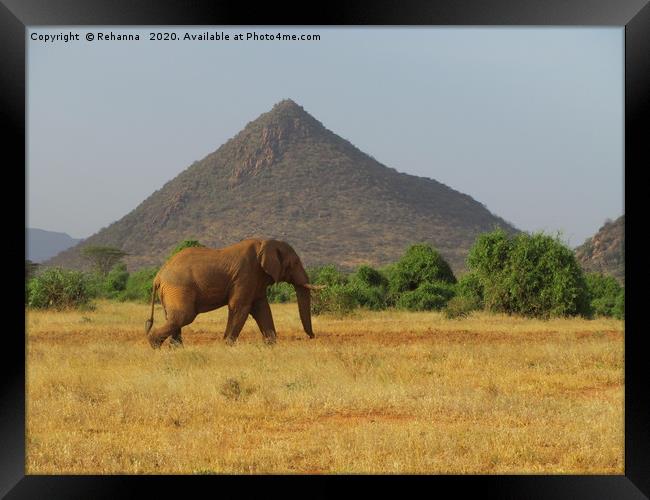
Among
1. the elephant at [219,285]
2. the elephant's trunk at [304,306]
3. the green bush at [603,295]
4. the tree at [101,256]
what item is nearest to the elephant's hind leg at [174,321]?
the elephant at [219,285]

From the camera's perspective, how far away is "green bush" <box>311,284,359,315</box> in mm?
25547

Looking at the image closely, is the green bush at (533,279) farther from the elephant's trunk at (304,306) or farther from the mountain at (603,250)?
the mountain at (603,250)

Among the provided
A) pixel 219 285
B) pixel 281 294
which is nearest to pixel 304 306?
pixel 219 285

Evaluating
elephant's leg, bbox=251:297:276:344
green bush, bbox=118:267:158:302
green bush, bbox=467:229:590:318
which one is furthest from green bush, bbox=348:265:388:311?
elephant's leg, bbox=251:297:276:344

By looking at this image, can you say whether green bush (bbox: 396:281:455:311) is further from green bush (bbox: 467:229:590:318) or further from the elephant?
the elephant

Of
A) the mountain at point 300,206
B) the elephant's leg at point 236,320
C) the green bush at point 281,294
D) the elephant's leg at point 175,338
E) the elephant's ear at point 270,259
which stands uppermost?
the mountain at point 300,206

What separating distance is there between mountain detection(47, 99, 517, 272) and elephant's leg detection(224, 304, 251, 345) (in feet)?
210

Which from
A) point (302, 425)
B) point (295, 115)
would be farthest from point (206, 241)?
point (302, 425)

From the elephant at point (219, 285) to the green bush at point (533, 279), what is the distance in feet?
40.0

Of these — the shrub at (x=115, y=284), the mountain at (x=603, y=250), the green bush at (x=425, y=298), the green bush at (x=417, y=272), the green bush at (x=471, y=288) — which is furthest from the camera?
the mountain at (x=603, y=250)

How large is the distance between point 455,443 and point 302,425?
1.91 m

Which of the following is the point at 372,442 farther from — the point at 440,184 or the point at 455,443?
the point at 440,184

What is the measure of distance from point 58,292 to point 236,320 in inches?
531

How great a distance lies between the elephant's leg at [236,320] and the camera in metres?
15.3
